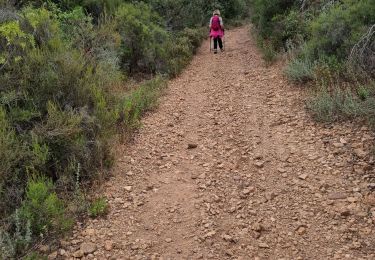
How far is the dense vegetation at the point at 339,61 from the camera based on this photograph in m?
5.41

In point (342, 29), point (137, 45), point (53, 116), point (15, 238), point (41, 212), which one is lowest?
point (15, 238)

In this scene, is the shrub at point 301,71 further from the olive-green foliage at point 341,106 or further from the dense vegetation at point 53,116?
the dense vegetation at point 53,116

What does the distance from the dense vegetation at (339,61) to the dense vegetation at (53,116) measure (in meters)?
2.75

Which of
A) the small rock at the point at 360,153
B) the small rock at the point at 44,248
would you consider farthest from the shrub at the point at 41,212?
the small rock at the point at 360,153

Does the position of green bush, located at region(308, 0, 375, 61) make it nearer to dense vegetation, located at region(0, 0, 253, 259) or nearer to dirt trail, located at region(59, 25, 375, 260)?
dirt trail, located at region(59, 25, 375, 260)

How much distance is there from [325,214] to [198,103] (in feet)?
12.4

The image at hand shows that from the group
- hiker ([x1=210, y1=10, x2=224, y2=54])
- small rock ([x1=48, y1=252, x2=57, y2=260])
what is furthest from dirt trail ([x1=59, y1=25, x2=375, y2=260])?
hiker ([x1=210, y1=10, x2=224, y2=54])

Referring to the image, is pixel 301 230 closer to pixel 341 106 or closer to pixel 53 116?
pixel 341 106

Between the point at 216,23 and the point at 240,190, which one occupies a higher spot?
the point at 216,23

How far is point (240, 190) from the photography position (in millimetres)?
4492

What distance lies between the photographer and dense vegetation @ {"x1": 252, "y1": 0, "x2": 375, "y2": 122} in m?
5.41

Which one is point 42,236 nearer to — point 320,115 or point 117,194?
point 117,194

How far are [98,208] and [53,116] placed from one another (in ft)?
3.99

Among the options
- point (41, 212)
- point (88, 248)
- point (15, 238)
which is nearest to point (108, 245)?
point (88, 248)
